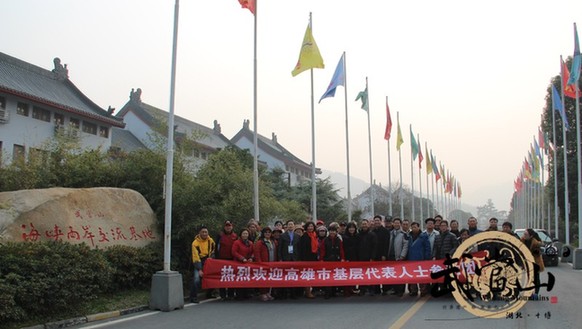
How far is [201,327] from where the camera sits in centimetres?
840

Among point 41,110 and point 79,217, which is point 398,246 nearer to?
point 79,217

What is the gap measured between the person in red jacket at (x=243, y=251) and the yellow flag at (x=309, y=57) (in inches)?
295

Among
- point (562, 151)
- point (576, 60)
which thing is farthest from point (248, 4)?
point (562, 151)

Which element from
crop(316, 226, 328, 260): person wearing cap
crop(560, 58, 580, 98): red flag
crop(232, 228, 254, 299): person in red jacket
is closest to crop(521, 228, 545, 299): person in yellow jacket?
crop(316, 226, 328, 260): person wearing cap

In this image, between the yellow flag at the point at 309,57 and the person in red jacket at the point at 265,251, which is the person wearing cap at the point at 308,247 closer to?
the person in red jacket at the point at 265,251

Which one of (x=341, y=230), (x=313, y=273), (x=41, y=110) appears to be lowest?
(x=313, y=273)

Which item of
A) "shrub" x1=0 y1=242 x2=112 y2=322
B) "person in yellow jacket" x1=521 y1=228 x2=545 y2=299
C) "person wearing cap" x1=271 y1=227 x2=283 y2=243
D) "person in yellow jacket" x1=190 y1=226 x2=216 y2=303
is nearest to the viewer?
"shrub" x1=0 y1=242 x2=112 y2=322

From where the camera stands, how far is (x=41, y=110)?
29.5 metres

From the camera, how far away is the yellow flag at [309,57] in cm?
1769

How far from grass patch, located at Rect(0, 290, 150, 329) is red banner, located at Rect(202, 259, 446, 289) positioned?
1.42 m

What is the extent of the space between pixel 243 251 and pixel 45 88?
25425mm

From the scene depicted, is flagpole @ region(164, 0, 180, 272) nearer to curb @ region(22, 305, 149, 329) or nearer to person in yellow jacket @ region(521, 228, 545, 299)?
curb @ region(22, 305, 149, 329)

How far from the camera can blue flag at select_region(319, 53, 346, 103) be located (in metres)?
20.1

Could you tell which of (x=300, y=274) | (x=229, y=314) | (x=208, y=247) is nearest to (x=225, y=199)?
(x=208, y=247)
